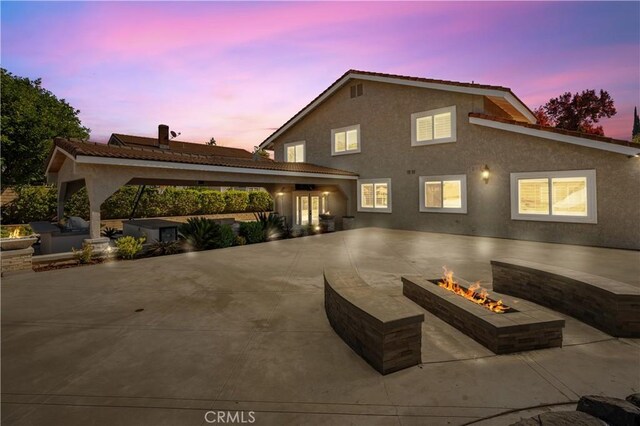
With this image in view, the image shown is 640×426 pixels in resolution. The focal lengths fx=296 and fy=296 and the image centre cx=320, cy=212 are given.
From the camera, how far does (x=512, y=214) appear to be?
12500 millimetres

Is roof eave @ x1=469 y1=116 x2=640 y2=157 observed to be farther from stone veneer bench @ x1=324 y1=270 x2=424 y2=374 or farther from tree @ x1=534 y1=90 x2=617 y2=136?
tree @ x1=534 y1=90 x2=617 y2=136

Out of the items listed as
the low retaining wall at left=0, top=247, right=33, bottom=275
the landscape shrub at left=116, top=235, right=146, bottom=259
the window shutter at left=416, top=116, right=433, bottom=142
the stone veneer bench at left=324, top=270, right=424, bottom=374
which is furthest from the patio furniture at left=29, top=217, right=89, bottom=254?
the window shutter at left=416, top=116, right=433, bottom=142

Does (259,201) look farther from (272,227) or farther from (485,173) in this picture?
(485,173)

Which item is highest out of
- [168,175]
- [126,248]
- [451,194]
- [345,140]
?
[345,140]

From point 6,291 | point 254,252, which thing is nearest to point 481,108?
point 254,252

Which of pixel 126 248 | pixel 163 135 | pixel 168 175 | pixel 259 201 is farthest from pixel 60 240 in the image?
pixel 259 201

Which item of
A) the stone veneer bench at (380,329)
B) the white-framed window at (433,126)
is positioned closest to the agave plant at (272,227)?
the white-framed window at (433,126)

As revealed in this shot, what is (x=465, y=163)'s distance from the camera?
44.7 feet

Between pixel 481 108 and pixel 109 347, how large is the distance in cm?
1523

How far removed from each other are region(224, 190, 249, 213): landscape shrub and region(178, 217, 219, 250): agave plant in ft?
50.3

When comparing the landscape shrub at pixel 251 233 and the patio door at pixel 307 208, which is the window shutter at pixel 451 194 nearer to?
the patio door at pixel 307 208

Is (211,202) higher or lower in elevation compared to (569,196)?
higher

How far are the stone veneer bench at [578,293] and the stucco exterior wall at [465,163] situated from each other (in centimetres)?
760

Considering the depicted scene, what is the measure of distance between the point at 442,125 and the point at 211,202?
19318mm
